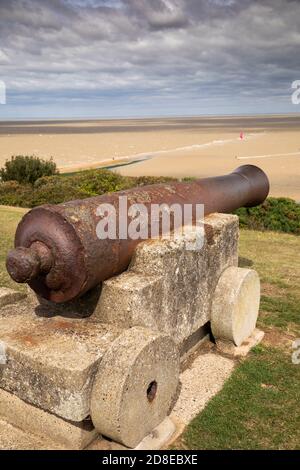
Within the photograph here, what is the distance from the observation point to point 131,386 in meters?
3.32

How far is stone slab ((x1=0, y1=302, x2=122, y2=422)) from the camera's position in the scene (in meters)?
3.33

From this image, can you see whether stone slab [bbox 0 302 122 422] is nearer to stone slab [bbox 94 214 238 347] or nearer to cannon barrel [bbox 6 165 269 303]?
stone slab [bbox 94 214 238 347]

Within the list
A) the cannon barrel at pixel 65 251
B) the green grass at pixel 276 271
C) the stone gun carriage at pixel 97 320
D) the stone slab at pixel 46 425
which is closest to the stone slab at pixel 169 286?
the stone gun carriage at pixel 97 320

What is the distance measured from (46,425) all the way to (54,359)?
2.12ft

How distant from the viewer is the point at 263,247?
11336 mm

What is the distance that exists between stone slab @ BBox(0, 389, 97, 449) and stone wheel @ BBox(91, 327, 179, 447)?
0.81 ft

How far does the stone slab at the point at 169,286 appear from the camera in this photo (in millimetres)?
3850

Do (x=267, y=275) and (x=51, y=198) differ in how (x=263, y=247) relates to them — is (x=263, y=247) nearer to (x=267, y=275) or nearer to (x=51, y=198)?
(x=267, y=275)

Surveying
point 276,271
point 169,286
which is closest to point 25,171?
point 276,271

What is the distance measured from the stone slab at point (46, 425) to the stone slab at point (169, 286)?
2.86 feet

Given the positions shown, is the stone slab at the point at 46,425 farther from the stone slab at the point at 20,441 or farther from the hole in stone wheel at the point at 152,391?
the hole in stone wheel at the point at 152,391

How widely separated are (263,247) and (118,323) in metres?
8.07

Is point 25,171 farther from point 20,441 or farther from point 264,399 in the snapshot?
point 20,441

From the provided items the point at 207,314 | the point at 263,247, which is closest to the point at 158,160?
the point at 263,247
